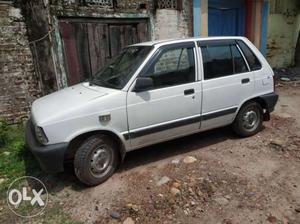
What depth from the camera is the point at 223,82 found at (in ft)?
13.7

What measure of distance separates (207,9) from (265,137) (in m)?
4.88

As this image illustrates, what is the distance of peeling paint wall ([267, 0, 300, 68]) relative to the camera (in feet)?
34.8

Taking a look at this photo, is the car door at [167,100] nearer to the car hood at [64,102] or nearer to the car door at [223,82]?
the car door at [223,82]

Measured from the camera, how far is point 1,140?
4812 mm

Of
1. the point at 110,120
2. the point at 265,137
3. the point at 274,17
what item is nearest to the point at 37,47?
the point at 110,120

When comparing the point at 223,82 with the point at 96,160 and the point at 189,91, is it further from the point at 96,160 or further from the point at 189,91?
the point at 96,160

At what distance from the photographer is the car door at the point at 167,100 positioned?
360 centimetres

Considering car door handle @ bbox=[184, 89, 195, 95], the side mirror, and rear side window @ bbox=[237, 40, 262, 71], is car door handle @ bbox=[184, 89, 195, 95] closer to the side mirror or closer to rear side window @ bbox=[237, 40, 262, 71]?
the side mirror

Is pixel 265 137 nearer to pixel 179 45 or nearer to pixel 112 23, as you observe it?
pixel 179 45

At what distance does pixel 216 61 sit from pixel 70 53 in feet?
10.9

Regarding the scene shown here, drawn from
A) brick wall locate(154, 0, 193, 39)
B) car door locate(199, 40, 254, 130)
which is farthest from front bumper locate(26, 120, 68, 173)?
brick wall locate(154, 0, 193, 39)

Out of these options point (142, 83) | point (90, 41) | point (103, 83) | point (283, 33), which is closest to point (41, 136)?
point (103, 83)

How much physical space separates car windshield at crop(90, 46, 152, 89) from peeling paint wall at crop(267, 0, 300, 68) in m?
8.29

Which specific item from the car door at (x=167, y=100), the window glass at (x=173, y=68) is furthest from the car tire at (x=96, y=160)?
the window glass at (x=173, y=68)
